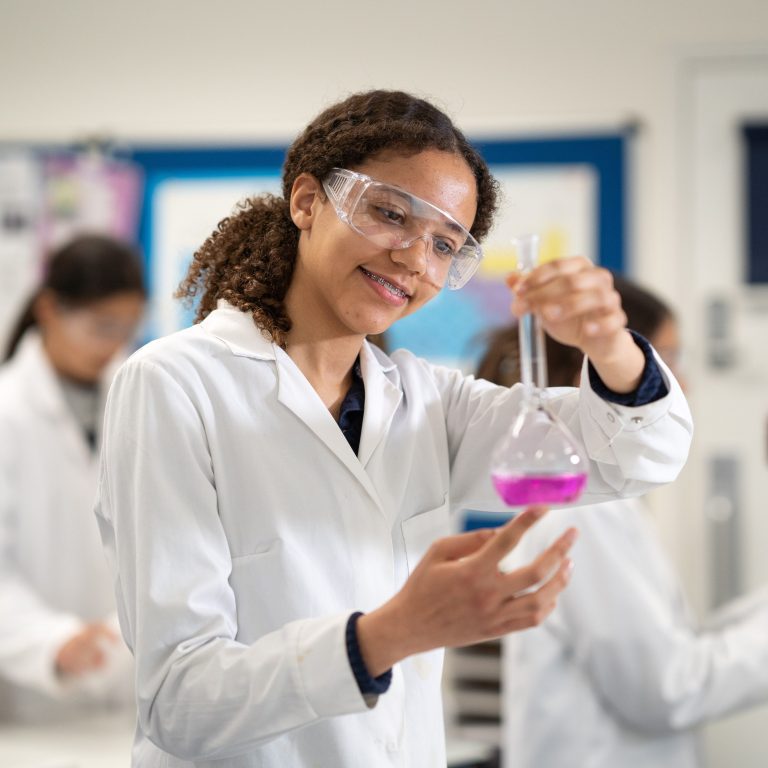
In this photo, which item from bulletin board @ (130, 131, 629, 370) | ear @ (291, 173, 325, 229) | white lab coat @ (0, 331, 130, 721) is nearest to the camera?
ear @ (291, 173, 325, 229)

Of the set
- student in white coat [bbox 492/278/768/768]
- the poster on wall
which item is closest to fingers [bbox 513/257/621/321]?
student in white coat [bbox 492/278/768/768]

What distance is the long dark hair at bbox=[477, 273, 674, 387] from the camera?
196 cm

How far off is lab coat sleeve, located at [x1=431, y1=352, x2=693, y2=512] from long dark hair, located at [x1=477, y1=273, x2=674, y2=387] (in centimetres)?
55

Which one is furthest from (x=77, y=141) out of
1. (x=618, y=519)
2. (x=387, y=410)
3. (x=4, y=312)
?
(x=387, y=410)

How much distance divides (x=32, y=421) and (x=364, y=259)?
175 centimetres

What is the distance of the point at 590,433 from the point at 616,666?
92 centimetres

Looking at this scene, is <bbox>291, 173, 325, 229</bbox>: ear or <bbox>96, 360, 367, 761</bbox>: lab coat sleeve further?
<bbox>291, 173, 325, 229</bbox>: ear

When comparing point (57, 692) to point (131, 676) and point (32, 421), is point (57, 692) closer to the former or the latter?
point (131, 676)

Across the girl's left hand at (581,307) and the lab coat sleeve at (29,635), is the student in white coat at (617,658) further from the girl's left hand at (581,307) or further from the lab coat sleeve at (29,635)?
the lab coat sleeve at (29,635)

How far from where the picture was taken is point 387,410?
1.32 meters

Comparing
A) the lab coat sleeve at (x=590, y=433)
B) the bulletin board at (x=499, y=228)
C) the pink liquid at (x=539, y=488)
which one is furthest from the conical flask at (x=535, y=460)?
the bulletin board at (x=499, y=228)

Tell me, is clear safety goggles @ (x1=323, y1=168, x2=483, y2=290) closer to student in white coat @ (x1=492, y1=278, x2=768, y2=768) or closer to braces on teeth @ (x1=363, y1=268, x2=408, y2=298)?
braces on teeth @ (x1=363, y1=268, x2=408, y2=298)

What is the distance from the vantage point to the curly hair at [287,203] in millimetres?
1207

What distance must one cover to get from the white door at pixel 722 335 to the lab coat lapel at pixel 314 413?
6.80 feet
